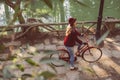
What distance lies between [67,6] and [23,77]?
20850mm

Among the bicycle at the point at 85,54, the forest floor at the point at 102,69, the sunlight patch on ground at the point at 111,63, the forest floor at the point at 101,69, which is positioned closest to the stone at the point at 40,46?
the bicycle at the point at 85,54

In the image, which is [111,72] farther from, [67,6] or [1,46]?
[67,6]

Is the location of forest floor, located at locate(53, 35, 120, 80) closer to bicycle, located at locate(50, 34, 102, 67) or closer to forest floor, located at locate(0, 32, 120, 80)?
forest floor, located at locate(0, 32, 120, 80)

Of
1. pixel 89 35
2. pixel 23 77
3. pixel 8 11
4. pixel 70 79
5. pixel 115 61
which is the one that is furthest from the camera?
pixel 8 11

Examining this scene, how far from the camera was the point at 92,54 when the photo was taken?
29.1 feet

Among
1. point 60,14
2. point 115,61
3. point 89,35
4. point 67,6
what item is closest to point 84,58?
point 115,61

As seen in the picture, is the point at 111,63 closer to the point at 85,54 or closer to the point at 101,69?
the point at 101,69

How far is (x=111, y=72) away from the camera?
25.8ft

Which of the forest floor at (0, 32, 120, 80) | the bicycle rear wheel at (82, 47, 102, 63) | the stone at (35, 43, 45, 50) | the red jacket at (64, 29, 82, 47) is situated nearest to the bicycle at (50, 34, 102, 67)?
the bicycle rear wheel at (82, 47, 102, 63)

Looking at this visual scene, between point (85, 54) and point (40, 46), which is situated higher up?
point (40, 46)

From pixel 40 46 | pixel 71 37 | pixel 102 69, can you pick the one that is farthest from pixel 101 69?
pixel 40 46

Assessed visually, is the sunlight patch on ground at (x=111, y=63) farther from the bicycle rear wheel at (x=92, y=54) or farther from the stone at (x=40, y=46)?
the stone at (x=40, y=46)

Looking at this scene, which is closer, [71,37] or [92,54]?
[71,37]

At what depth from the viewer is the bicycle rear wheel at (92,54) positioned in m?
8.48
